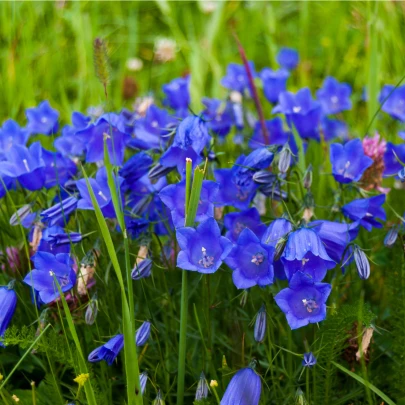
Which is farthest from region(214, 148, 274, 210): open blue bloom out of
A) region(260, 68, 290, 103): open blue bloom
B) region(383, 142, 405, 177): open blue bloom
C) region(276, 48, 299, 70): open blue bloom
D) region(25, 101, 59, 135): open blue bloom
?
region(276, 48, 299, 70): open blue bloom

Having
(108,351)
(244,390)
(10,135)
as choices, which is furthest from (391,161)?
(10,135)

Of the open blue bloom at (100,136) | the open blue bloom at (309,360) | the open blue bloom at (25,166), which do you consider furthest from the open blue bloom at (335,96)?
the open blue bloom at (309,360)

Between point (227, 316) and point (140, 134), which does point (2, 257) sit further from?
point (227, 316)

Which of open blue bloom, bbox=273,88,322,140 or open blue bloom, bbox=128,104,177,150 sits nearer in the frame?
open blue bloom, bbox=128,104,177,150

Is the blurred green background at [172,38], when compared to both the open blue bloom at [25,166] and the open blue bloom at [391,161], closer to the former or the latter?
the open blue bloom at [391,161]

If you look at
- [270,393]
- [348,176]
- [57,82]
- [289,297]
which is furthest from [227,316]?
[57,82]

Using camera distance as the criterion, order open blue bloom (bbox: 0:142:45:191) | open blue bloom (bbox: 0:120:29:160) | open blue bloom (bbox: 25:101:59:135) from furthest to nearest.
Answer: open blue bloom (bbox: 25:101:59:135), open blue bloom (bbox: 0:120:29:160), open blue bloom (bbox: 0:142:45:191)

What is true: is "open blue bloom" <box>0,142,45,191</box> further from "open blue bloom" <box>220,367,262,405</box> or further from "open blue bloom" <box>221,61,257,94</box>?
"open blue bloom" <box>221,61,257,94</box>

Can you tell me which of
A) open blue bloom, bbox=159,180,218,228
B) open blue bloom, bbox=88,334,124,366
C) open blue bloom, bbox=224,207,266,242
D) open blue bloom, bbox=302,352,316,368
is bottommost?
open blue bloom, bbox=302,352,316,368
